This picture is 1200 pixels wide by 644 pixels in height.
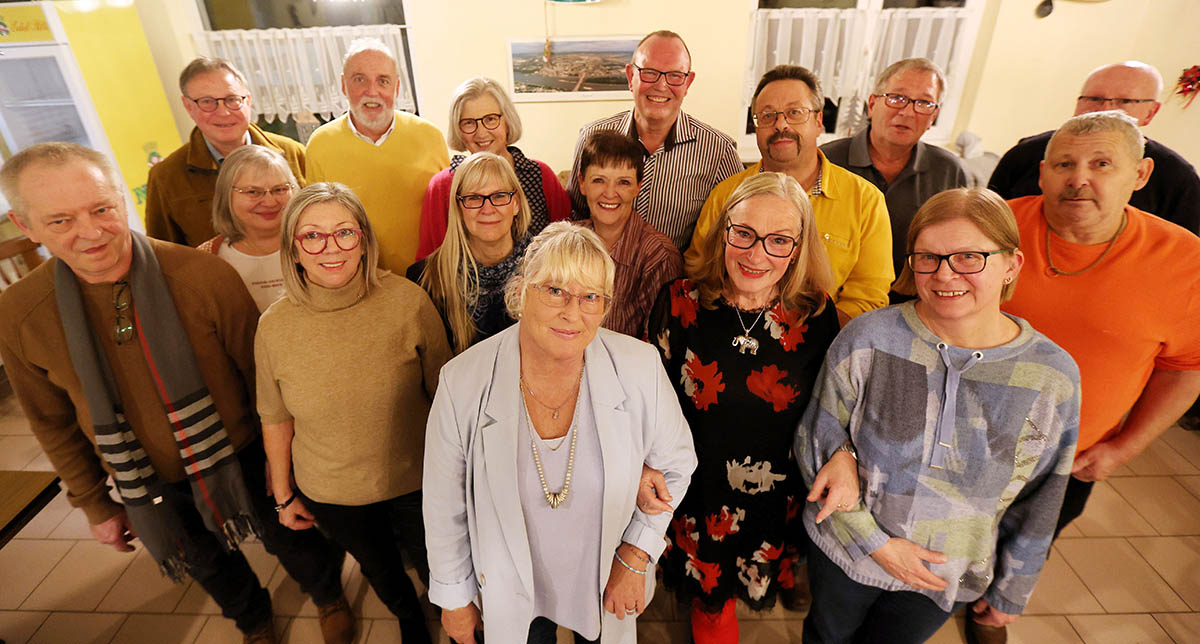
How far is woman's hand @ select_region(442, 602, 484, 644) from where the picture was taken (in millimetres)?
1579

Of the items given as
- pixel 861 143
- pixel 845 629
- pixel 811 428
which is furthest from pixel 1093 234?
pixel 845 629

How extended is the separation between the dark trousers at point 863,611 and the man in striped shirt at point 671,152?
1.39 m

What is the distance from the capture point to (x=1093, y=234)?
1.61 metres

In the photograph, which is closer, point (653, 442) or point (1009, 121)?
point (653, 442)

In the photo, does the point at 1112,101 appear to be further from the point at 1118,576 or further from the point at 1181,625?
the point at 1181,625

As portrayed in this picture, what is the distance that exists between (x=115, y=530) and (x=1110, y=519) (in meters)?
4.54

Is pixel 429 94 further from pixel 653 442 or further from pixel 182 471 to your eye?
pixel 653 442

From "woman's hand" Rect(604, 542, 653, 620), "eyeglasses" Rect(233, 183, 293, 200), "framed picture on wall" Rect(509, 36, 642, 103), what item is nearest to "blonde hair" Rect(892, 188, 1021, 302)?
"woman's hand" Rect(604, 542, 653, 620)

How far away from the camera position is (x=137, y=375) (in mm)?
1761

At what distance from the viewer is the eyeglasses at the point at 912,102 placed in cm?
247

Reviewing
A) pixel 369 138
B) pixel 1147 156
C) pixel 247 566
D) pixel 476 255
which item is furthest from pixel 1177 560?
pixel 369 138

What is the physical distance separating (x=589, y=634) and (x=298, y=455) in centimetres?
108

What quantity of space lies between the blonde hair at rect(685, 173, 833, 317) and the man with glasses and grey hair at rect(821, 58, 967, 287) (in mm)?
1043

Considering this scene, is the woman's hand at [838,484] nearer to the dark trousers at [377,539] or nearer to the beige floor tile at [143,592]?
the dark trousers at [377,539]
